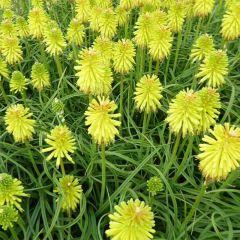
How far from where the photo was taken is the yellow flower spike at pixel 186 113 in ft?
8.95

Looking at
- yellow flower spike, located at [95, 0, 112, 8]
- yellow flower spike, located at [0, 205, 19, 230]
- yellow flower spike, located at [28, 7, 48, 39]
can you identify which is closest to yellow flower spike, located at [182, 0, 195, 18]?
yellow flower spike, located at [95, 0, 112, 8]

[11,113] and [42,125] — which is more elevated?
[11,113]

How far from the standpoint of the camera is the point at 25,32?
15.0ft

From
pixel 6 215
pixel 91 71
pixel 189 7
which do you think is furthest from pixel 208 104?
pixel 189 7

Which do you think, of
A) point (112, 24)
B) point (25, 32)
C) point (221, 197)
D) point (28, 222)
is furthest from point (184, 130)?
point (25, 32)

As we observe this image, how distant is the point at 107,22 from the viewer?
4176mm

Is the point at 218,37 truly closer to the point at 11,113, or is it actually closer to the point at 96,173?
the point at 96,173

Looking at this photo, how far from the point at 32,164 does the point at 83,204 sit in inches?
34.2

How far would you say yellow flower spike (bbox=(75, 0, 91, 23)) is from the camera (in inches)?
179

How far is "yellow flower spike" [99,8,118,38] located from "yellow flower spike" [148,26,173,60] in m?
0.54

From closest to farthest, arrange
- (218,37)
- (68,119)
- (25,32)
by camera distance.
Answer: (68,119) < (25,32) < (218,37)

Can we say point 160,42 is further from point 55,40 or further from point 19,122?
point 19,122

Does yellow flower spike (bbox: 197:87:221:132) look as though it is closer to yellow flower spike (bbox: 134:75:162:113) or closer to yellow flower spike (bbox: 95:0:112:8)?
yellow flower spike (bbox: 134:75:162:113)

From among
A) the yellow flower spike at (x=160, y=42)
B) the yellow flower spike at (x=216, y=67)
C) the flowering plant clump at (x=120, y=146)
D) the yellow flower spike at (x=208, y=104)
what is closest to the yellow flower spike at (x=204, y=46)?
the flowering plant clump at (x=120, y=146)
